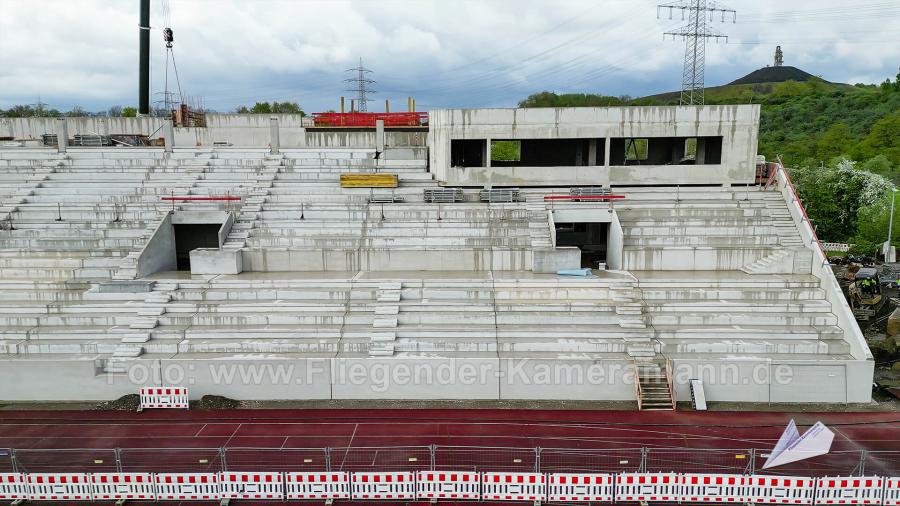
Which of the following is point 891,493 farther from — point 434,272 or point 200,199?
point 200,199

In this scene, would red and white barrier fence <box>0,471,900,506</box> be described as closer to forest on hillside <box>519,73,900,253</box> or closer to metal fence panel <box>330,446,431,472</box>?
metal fence panel <box>330,446,431,472</box>

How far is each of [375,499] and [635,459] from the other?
5.42m

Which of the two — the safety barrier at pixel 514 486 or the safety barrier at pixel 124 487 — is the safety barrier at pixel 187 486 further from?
the safety barrier at pixel 514 486

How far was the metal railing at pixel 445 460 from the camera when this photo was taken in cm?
1106

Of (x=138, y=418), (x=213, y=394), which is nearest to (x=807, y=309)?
(x=213, y=394)

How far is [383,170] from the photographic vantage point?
26.0m

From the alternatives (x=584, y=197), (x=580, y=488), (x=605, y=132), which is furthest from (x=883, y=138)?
(x=580, y=488)

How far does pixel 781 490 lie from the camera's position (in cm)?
995

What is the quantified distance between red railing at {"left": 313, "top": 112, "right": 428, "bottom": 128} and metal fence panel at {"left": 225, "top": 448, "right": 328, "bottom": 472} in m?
25.0

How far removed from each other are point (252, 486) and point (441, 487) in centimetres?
356

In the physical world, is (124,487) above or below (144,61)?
below

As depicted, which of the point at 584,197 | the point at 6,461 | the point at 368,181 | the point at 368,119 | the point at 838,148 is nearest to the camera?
the point at 6,461

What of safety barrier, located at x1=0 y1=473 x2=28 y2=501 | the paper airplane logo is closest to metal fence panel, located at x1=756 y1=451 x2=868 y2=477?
the paper airplane logo

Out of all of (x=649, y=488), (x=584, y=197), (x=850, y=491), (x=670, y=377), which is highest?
(x=584, y=197)
